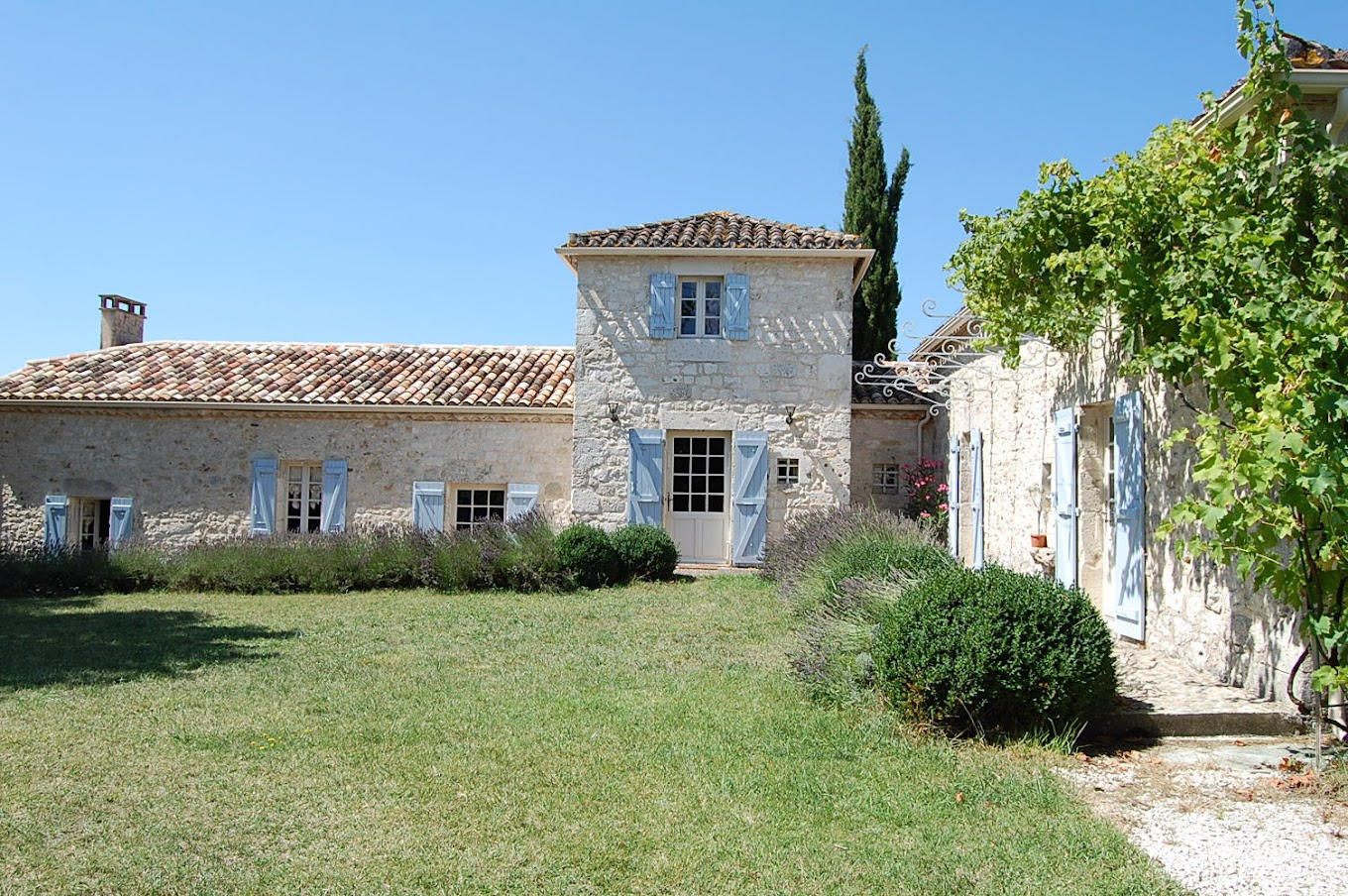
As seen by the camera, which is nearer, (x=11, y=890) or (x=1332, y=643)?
(x=11, y=890)

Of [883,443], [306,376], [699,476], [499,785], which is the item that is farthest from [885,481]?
[499,785]

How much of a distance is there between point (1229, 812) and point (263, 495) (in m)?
13.4

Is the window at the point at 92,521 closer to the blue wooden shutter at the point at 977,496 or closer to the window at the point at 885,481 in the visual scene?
the window at the point at 885,481

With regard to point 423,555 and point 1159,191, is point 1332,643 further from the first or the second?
point 423,555

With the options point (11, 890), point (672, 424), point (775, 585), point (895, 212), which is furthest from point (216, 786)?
point (895, 212)

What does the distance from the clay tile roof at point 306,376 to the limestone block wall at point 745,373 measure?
0.95 m

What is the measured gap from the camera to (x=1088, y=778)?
15.3 ft

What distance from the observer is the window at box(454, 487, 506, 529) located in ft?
48.6

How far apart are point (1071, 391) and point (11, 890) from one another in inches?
310

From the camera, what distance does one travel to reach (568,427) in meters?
14.7

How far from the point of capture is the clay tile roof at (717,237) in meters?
13.8

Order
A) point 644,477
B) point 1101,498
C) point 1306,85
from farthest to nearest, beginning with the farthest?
point 644,477
point 1101,498
point 1306,85

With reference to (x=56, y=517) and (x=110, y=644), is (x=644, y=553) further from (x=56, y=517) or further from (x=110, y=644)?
(x=56, y=517)

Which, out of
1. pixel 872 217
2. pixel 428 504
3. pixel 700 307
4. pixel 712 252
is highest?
pixel 872 217
